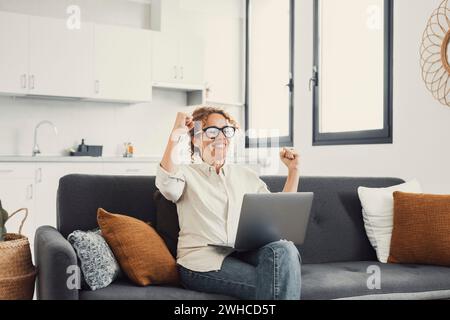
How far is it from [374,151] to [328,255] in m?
1.83

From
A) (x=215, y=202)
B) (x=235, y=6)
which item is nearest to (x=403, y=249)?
(x=215, y=202)

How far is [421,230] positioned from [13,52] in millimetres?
3565

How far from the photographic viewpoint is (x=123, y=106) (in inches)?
215

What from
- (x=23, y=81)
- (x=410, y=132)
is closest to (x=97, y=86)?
(x=23, y=81)

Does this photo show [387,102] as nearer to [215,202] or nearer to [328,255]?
[328,255]

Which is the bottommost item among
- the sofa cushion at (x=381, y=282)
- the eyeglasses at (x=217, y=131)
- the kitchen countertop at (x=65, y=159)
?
the sofa cushion at (x=381, y=282)

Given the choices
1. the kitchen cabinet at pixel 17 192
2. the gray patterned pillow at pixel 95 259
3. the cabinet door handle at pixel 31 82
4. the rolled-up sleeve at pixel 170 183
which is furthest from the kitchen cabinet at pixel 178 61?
the gray patterned pillow at pixel 95 259

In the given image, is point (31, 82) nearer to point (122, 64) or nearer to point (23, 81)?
point (23, 81)

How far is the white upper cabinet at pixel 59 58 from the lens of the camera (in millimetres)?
4656

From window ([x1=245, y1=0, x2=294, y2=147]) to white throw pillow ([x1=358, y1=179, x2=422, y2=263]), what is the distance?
8.58 ft

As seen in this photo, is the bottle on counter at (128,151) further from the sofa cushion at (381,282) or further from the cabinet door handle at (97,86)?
the sofa cushion at (381,282)

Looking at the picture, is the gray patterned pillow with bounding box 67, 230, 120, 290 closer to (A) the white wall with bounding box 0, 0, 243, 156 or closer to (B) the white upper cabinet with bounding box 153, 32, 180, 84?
(A) the white wall with bounding box 0, 0, 243, 156

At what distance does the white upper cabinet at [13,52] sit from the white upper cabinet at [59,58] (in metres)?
0.06

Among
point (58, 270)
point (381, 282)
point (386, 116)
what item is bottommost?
point (381, 282)
